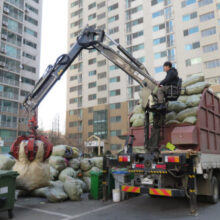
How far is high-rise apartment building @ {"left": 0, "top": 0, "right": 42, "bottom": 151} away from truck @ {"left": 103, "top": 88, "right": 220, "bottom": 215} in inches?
1183

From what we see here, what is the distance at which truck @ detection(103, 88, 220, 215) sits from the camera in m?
5.33

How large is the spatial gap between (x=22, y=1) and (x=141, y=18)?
20.2m

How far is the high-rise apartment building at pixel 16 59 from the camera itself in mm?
35750

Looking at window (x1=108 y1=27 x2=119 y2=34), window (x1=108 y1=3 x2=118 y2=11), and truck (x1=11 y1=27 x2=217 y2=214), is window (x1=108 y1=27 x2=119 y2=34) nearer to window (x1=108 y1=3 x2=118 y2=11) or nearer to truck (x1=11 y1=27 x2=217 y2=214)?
window (x1=108 y1=3 x2=118 y2=11)

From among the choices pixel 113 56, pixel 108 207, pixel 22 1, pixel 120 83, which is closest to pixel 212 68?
pixel 120 83

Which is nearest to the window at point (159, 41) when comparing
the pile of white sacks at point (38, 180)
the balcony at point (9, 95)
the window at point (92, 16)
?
the window at point (92, 16)

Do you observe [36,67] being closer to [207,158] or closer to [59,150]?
[59,150]

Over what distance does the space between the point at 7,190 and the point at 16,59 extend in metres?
36.7

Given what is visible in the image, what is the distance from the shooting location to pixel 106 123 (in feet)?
142

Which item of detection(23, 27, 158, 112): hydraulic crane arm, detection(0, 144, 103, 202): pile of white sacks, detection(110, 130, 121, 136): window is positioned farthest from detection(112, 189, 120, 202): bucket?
detection(110, 130, 121, 136): window

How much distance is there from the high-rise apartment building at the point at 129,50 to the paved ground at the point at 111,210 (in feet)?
90.0

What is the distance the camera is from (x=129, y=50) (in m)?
42.6

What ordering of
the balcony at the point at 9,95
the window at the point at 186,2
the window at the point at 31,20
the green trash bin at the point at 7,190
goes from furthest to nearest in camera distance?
the window at the point at 31,20, the window at the point at 186,2, the balcony at the point at 9,95, the green trash bin at the point at 7,190

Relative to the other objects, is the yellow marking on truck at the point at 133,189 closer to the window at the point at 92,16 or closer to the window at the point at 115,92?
the window at the point at 115,92
